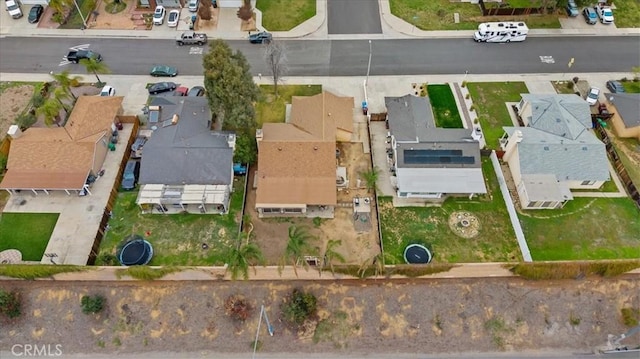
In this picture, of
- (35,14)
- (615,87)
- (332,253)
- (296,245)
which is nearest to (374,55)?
(615,87)

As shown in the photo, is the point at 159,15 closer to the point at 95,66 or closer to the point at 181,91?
the point at 95,66

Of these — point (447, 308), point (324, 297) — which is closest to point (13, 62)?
point (324, 297)

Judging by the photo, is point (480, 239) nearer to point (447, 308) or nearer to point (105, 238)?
point (447, 308)

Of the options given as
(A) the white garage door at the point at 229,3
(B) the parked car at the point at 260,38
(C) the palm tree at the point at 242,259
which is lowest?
(C) the palm tree at the point at 242,259

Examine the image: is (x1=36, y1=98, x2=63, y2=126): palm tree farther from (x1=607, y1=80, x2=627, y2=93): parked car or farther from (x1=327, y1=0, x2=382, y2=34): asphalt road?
(x1=607, y1=80, x2=627, y2=93): parked car

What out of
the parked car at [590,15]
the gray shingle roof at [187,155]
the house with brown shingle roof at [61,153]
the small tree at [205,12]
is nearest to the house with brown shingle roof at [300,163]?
the gray shingle roof at [187,155]

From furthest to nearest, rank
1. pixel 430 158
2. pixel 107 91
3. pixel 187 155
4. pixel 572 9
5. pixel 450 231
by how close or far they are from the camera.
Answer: pixel 572 9 → pixel 107 91 → pixel 430 158 → pixel 187 155 → pixel 450 231

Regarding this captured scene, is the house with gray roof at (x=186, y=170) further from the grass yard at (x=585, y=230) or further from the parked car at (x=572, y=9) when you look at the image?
the parked car at (x=572, y=9)
